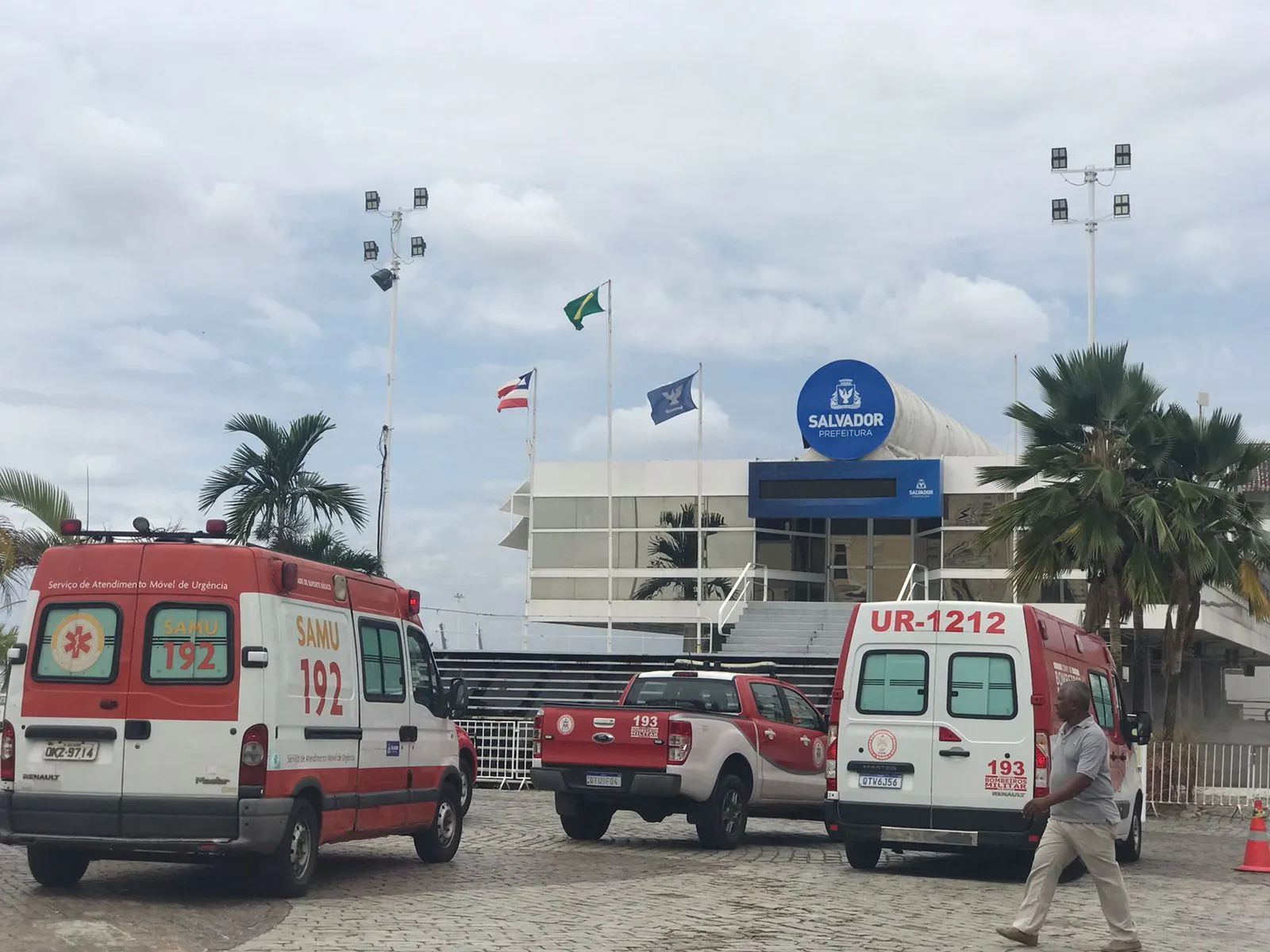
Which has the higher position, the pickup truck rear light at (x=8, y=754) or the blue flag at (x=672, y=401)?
the blue flag at (x=672, y=401)

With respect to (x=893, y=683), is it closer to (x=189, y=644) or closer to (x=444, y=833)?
(x=444, y=833)

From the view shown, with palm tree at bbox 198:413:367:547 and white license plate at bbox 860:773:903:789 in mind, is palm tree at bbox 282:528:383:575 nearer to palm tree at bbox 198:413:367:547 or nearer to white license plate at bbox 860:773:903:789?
palm tree at bbox 198:413:367:547

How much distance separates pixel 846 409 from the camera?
3959 centimetres

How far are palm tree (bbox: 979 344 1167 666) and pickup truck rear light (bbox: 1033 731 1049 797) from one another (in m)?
10.8

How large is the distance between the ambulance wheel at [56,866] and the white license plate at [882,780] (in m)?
6.64

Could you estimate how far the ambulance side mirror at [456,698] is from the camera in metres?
14.3

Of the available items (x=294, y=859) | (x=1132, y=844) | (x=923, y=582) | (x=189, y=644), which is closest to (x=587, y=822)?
(x=1132, y=844)

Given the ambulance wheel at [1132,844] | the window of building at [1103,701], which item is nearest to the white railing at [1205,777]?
the ambulance wheel at [1132,844]

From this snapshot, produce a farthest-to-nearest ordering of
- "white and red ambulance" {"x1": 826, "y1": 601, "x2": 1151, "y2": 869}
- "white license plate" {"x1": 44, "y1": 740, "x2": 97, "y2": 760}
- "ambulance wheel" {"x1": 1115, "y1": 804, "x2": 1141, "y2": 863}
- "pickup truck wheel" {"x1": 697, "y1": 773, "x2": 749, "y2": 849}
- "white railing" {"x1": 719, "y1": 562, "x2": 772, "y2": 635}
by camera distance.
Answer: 1. "white railing" {"x1": 719, "y1": 562, "x2": 772, "y2": 635}
2. "ambulance wheel" {"x1": 1115, "y1": 804, "x2": 1141, "y2": 863}
3. "pickup truck wheel" {"x1": 697, "y1": 773, "x2": 749, "y2": 849}
4. "white and red ambulance" {"x1": 826, "y1": 601, "x2": 1151, "y2": 869}
5. "white license plate" {"x1": 44, "y1": 740, "x2": 97, "y2": 760}

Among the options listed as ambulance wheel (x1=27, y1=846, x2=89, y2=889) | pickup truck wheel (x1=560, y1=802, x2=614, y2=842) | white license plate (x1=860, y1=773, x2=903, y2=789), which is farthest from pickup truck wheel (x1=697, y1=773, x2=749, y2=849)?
ambulance wheel (x1=27, y1=846, x2=89, y2=889)

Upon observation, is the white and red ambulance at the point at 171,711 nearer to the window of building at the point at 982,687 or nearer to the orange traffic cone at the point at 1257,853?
the window of building at the point at 982,687

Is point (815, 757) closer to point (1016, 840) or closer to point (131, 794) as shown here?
point (1016, 840)

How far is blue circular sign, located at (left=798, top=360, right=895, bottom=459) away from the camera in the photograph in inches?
1543

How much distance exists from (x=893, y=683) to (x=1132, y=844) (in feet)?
14.2
